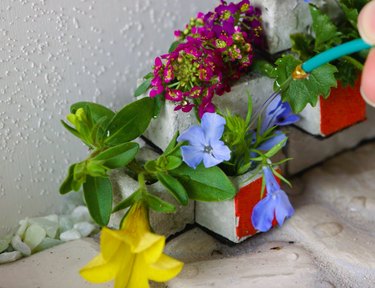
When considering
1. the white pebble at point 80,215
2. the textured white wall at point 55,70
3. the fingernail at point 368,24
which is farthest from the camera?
the white pebble at point 80,215

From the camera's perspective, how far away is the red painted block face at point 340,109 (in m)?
1.14

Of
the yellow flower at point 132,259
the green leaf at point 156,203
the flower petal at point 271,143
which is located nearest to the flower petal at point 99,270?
the yellow flower at point 132,259

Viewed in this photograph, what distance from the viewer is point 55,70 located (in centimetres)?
105

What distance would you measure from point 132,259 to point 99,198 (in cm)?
10

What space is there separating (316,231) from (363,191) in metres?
0.16

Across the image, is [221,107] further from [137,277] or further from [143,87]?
[137,277]

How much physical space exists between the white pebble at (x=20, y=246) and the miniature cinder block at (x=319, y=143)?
46 centimetres

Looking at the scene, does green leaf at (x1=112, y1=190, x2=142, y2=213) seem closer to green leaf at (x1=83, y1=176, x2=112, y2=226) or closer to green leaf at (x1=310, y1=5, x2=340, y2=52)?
green leaf at (x1=83, y1=176, x2=112, y2=226)

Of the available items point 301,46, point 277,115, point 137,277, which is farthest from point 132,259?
point 301,46

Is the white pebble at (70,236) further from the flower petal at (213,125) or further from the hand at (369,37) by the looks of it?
the hand at (369,37)

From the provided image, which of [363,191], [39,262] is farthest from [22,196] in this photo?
[363,191]

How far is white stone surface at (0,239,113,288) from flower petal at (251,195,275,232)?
230 mm

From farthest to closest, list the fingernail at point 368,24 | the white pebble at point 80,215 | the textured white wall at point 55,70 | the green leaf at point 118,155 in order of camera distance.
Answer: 1. the white pebble at point 80,215
2. the textured white wall at point 55,70
3. the green leaf at point 118,155
4. the fingernail at point 368,24

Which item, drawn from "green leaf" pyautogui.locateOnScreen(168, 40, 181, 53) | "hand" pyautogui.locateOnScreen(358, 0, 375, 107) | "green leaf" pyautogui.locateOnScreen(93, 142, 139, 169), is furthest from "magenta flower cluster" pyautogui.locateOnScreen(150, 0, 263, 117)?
"hand" pyautogui.locateOnScreen(358, 0, 375, 107)
